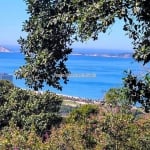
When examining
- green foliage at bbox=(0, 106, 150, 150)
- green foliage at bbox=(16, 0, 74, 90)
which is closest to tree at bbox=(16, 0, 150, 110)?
green foliage at bbox=(16, 0, 74, 90)

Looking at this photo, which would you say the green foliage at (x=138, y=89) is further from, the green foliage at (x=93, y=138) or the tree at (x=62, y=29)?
the green foliage at (x=93, y=138)

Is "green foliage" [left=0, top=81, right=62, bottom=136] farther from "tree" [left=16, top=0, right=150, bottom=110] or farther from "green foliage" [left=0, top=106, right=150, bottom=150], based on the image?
"tree" [left=16, top=0, right=150, bottom=110]

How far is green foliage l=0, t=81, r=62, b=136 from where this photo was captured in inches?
1351

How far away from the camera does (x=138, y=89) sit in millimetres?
7234

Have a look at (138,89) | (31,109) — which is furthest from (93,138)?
(31,109)

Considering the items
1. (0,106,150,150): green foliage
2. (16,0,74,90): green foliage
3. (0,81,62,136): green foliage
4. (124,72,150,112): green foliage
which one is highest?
(0,81,62,136): green foliage

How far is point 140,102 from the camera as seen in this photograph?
718 centimetres

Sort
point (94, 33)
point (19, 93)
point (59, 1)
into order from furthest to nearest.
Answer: point (19, 93) → point (59, 1) → point (94, 33)

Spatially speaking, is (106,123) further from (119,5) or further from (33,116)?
(33,116)

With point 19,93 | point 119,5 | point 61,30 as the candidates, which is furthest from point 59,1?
point 19,93

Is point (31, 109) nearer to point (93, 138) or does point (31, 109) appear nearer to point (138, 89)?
point (93, 138)

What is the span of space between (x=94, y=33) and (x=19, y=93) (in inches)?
1259

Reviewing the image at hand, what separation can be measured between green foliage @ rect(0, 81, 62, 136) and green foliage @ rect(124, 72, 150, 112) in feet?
85.2

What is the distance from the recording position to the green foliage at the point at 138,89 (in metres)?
7.14
